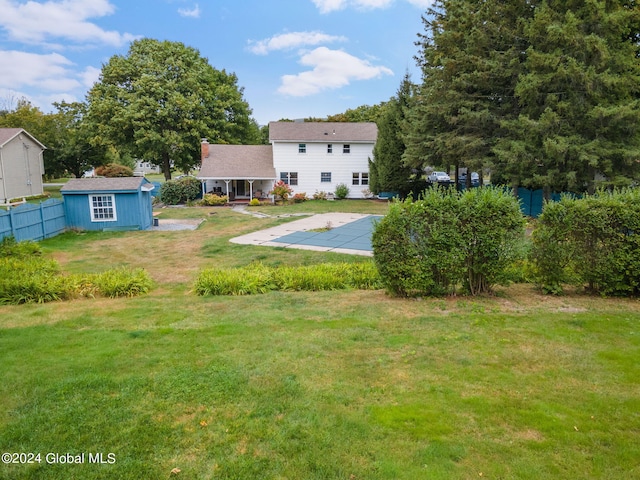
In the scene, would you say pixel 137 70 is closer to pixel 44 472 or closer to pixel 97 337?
pixel 97 337

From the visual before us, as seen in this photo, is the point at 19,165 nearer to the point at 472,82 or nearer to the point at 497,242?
the point at 472,82

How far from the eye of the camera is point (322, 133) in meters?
32.4

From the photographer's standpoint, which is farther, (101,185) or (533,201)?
(533,201)

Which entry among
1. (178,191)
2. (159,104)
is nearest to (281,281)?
(178,191)

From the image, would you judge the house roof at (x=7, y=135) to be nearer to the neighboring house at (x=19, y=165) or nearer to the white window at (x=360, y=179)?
the neighboring house at (x=19, y=165)

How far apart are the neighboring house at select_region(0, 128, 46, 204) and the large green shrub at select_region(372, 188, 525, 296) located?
28.2m

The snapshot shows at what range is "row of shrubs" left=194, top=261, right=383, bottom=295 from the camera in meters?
9.02

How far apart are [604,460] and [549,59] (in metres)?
18.0

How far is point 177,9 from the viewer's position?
1770cm

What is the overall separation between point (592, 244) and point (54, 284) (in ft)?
34.5

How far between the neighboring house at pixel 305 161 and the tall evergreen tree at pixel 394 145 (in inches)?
149

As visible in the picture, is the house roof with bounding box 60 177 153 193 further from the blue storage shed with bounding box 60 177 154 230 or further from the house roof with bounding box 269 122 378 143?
the house roof with bounding box 269 122 378 143

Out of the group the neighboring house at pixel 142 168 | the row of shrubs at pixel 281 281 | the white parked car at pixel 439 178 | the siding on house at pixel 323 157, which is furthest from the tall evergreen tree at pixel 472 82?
the neighboring house at pixel 142 168

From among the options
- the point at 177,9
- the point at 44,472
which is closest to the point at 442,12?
the point at 177,9
